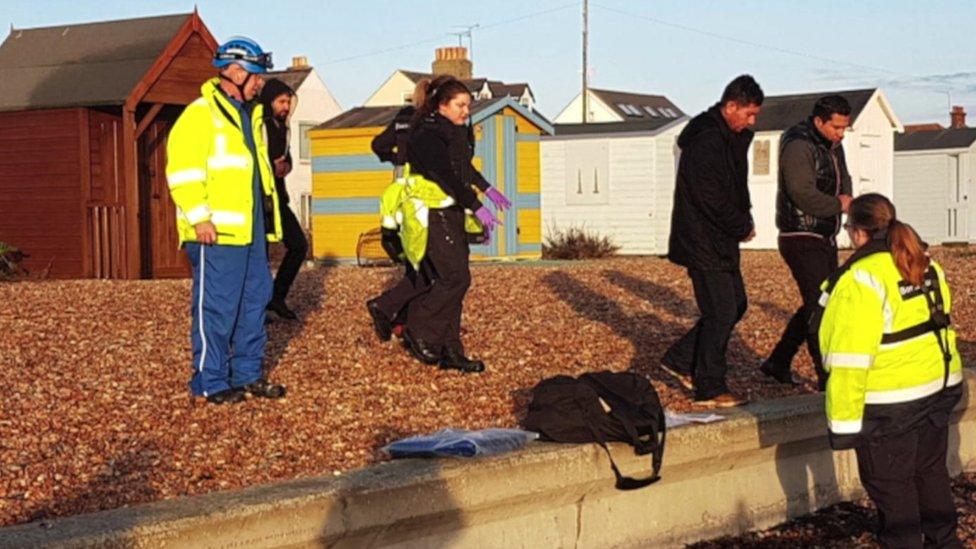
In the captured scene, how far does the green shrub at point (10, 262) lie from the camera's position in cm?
1992

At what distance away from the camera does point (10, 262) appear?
20.2 m

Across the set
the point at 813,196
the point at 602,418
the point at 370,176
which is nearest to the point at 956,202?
the point at 370,176

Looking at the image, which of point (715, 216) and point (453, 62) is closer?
point (715, 216)

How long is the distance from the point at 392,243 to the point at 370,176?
52.6ft

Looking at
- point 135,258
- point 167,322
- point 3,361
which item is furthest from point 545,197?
point 3,361

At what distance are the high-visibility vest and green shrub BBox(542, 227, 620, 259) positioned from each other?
69.2 ft

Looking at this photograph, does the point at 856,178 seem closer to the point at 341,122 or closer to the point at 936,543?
the point at 341,122

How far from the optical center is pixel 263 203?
8.54 meters

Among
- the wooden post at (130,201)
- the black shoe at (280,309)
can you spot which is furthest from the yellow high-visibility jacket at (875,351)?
the wooden post at (130,201)

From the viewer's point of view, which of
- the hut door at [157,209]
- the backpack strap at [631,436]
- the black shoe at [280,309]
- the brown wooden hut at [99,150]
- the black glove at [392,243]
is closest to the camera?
the backpack strap at [631,436]

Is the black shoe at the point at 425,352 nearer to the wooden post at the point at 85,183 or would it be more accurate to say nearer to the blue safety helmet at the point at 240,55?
the blue safety helmet at the point at 240,55

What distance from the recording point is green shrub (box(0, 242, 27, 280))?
19922 millimetres

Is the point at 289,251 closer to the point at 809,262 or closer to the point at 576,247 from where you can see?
the point at 809,262

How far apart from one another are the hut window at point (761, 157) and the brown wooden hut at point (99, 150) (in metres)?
18.8
